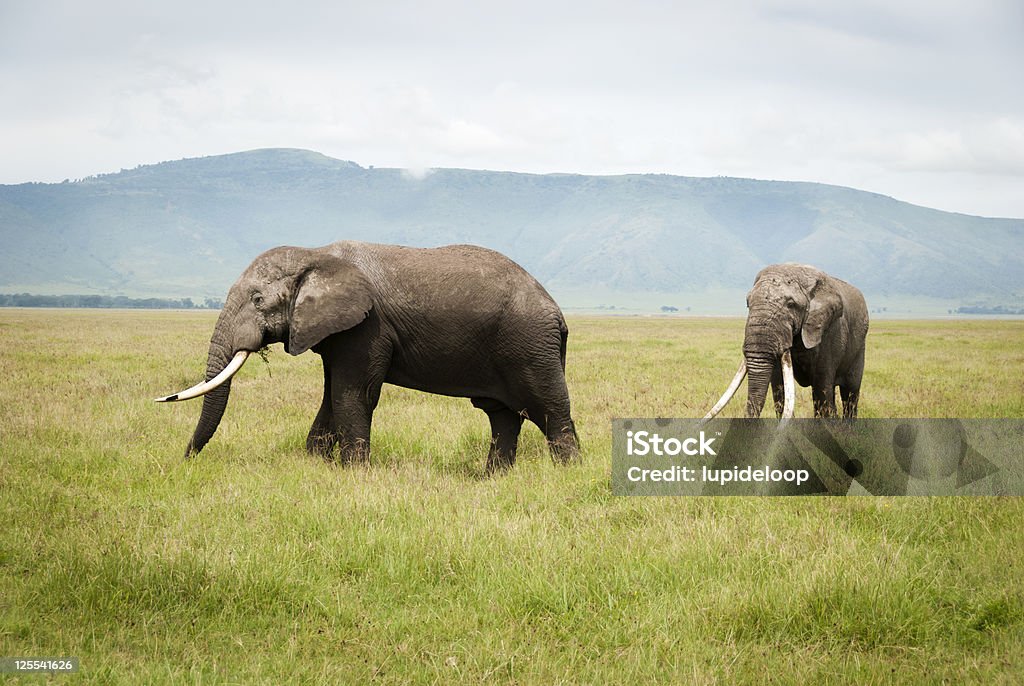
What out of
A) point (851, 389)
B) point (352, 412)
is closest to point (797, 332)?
point (851, 389)

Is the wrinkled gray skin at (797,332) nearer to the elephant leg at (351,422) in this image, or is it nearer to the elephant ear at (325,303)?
the elephant leg at (351,422)

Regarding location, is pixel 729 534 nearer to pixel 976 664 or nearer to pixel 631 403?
pixel 976 664

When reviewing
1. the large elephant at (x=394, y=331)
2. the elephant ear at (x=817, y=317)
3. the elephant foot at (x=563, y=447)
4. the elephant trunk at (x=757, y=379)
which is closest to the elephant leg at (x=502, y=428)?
the large elephant at (x=394, y=331)

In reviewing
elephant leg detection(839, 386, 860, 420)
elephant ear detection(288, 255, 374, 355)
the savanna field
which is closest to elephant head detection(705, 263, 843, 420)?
elephant leg detection(839, 386, 860, 420)

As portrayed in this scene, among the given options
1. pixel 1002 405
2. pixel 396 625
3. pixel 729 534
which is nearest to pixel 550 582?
pixel 396 625

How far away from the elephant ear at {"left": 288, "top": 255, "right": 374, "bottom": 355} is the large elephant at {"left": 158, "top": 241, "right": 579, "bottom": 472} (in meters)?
0.01

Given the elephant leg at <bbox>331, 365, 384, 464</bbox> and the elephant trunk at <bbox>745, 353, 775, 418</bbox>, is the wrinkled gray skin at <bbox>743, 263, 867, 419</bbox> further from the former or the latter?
the elephant leg at <bbox>331, 365, 384, 464</bbox>

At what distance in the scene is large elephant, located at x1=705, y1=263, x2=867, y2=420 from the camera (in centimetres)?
1172

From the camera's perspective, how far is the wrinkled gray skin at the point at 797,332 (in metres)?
11.7

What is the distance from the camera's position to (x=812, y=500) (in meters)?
8.39

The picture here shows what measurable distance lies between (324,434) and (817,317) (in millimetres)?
6703

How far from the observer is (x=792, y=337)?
Answer: 39.3 feet

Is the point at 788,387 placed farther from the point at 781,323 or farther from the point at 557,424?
the point at 557,424

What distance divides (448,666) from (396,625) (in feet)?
A: 2.11
